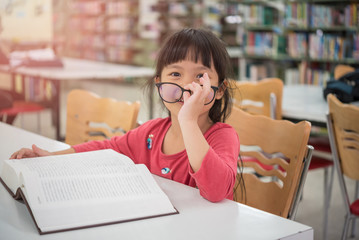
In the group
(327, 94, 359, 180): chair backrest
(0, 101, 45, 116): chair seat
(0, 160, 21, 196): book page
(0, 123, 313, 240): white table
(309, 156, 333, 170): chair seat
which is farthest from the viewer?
(0, 101, 45, 116): chair seat

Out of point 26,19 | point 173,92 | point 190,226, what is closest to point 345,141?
point 173,92

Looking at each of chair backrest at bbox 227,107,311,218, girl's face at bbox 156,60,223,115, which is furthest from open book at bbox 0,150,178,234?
chair backrest at bbox 227,107,311,218

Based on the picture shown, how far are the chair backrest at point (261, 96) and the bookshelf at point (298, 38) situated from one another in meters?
2.40

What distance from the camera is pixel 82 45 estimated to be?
962cm

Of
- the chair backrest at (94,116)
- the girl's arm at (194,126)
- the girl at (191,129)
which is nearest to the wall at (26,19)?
the chair backrest at (94,116)

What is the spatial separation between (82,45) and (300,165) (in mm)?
8763

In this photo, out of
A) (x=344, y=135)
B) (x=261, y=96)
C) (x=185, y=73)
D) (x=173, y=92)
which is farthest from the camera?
(x=261, y=96)

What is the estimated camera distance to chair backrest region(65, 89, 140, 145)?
5.84ft

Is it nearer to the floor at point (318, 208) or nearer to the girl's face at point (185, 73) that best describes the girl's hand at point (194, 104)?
the girl's face at point (185, 73)

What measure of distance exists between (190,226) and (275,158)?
699mm

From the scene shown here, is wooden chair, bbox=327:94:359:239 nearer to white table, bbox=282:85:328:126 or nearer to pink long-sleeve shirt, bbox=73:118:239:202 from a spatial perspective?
white table, bbox=282:85:328:126

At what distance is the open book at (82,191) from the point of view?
859 mm

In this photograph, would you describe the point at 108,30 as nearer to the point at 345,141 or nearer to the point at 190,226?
the point at 345,141

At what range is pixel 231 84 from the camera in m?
1.37
